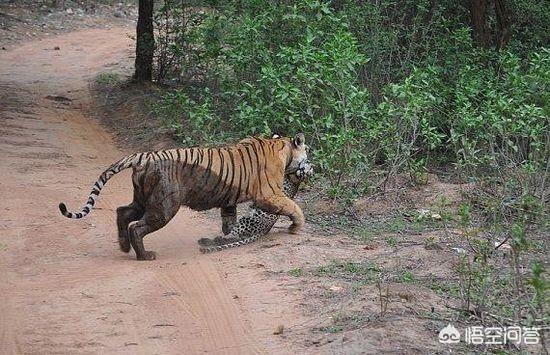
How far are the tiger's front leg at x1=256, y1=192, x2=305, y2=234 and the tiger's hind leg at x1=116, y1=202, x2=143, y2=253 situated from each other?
123 centimetres

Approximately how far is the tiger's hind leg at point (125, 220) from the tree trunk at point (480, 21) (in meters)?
7.74

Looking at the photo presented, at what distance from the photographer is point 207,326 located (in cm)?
719

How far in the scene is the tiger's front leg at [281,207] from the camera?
946 cm

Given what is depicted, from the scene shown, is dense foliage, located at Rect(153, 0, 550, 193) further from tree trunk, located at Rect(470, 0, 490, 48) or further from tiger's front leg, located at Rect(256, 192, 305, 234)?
tiger's front leg, located at Rect(256, 192, 305, 234)

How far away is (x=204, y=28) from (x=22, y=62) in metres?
7.79

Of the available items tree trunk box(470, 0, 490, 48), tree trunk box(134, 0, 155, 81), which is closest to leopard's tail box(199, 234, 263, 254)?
tree trunk box(470, 0, 490, 48)

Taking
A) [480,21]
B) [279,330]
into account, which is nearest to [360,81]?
[480,21]

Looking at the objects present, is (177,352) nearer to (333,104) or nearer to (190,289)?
(190,289)

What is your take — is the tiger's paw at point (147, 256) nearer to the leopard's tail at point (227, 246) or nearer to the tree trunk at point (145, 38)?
the leopard's tail at point (227, 246)

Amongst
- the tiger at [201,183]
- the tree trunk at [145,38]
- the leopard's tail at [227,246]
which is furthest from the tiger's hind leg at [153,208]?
the tree trunk at [145,38]

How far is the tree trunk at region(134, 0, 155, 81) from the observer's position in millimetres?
16547

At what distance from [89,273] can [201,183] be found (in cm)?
147

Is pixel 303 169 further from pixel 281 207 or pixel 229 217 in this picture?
pixel 229 217

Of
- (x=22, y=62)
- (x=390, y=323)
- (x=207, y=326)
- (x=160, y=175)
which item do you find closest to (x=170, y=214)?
(x=160, y=175)
